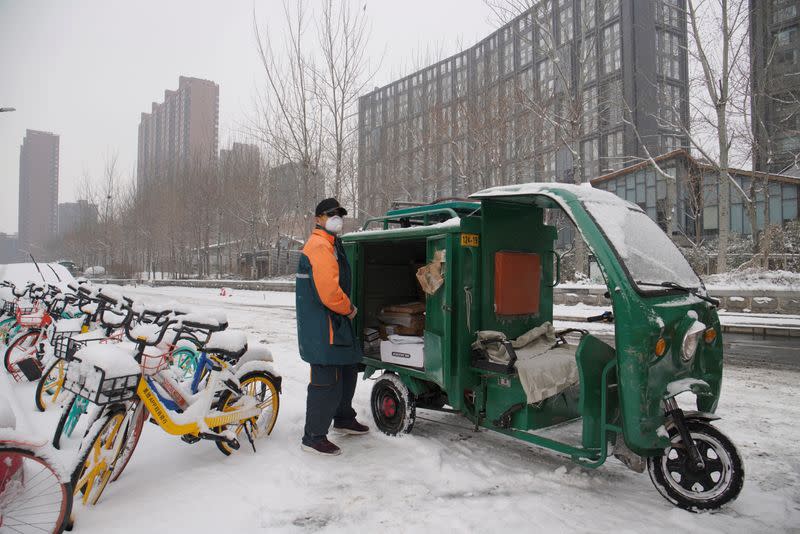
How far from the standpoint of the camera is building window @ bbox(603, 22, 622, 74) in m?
40.3

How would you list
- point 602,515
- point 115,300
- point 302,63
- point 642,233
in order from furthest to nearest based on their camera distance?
point 302,63 → point 115,300 → point 642,233 → point 602,515

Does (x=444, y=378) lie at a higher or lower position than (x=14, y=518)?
higher

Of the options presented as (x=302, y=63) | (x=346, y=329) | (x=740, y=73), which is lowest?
(x=346, y=329)

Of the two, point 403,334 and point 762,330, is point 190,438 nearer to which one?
point 403,334

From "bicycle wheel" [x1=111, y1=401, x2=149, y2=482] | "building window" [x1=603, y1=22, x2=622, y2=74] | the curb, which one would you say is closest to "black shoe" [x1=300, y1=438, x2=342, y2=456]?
"bicycle wheel" [x1=111, y1=401, x2=149, y2=482]

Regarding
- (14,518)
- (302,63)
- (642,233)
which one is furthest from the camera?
(302,63)

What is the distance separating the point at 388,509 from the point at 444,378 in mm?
1208

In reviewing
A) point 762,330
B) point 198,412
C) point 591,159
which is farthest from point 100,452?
point 591,159

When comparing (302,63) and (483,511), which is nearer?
(483,511)

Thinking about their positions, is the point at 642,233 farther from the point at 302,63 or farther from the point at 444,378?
the point at 302,63

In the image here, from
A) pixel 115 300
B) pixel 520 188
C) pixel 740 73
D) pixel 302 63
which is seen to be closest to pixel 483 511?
pixel 520 188

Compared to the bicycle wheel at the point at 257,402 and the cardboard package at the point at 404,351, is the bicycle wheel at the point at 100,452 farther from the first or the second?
the cardboard package at the point at 404,351

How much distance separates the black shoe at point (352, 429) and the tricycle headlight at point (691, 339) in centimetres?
281

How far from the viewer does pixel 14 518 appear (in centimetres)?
270
